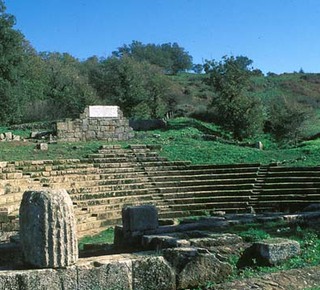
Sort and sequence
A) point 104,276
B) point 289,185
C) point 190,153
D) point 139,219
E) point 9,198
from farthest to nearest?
1. point 190,153
2. point 289,185
3. point 9,198
4. point 139,219
5. point 104,276

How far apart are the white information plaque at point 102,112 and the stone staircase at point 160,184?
5.36m

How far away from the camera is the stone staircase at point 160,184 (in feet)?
52.3

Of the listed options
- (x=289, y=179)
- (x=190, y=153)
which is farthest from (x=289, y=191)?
(x=190, y=153)

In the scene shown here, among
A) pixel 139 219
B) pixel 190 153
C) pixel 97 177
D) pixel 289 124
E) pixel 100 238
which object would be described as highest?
pixel 289 124

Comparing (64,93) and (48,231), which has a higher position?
(64,93)

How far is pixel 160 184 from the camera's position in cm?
1827

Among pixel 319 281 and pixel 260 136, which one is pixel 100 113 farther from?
pixel 319 281

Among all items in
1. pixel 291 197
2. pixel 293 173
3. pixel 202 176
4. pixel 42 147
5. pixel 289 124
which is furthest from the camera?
pixel 289 124

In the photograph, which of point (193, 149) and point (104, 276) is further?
point (193, 149)

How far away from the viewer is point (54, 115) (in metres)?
40.0

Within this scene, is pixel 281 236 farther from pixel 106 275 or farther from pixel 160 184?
pixel 160 184

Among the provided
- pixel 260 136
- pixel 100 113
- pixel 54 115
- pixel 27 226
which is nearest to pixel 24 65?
pixel 54 115

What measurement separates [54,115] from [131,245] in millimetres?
32320

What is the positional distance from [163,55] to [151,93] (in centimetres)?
5633
